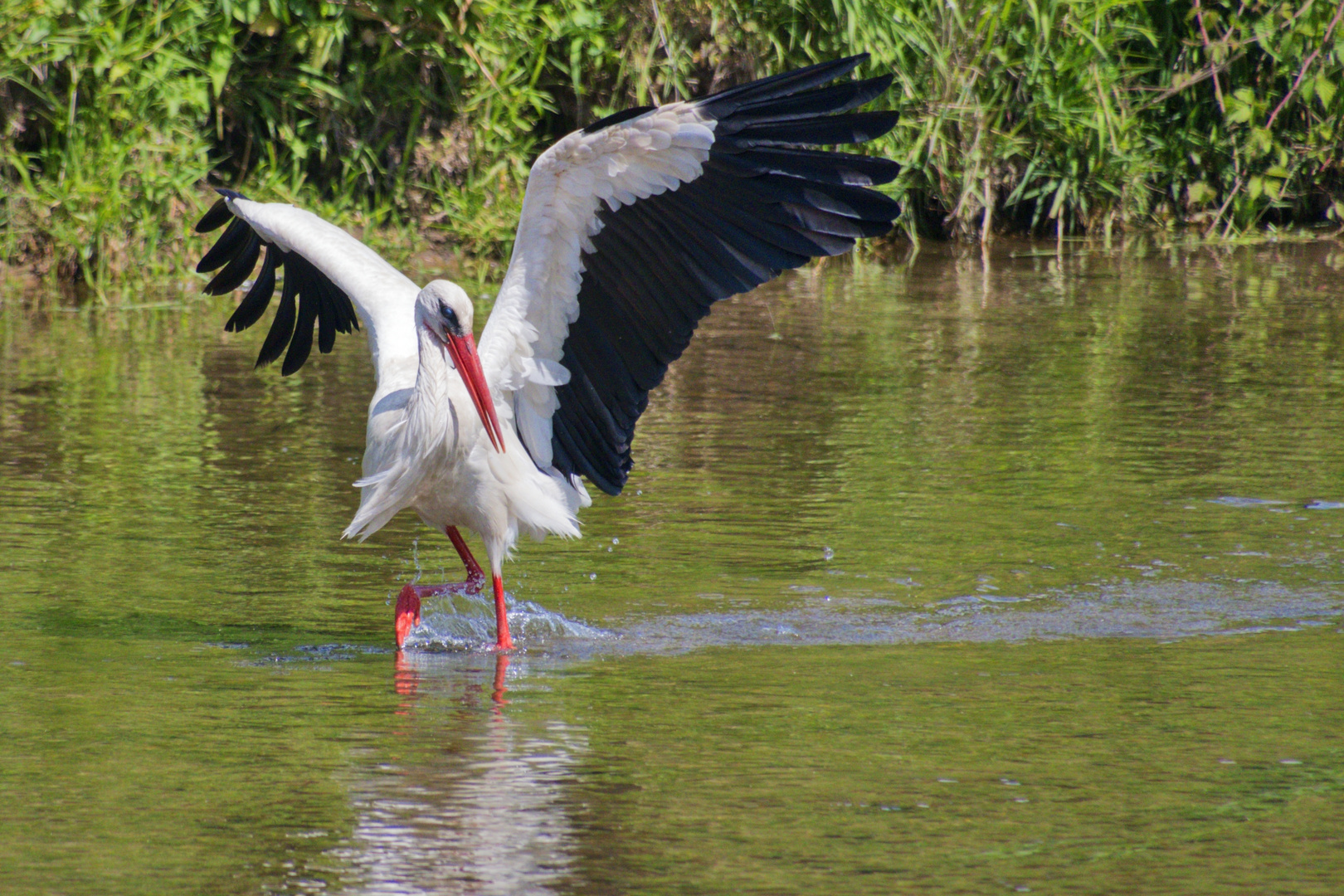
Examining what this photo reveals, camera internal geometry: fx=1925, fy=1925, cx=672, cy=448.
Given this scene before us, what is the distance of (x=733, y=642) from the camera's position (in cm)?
491

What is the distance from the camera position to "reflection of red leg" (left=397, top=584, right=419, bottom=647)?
198 inches

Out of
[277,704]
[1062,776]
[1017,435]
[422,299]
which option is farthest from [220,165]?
[1062,776]

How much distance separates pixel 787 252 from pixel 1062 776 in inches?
65.5

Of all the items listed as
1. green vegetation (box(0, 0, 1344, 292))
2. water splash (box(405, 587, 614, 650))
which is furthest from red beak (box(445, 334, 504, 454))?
green vegetation (box(0, 0, 1344, 292))

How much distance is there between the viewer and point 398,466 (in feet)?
17.1

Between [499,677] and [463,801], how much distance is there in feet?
3.54

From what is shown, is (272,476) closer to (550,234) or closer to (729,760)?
(550,234)

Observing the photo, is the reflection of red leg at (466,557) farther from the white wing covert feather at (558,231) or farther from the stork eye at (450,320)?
the stork eye at (450,320)

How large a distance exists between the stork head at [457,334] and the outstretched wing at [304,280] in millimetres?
394

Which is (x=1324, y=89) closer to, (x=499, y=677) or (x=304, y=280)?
(x=304, y=280)

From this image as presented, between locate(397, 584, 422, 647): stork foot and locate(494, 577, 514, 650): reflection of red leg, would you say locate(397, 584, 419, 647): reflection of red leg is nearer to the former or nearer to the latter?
locate(397, 584, 422, 647): stork foot

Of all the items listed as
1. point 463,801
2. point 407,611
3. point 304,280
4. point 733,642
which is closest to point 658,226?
point 733,642

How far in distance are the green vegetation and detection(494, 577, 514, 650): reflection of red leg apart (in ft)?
19.2

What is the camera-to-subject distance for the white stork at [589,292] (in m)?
4.70
